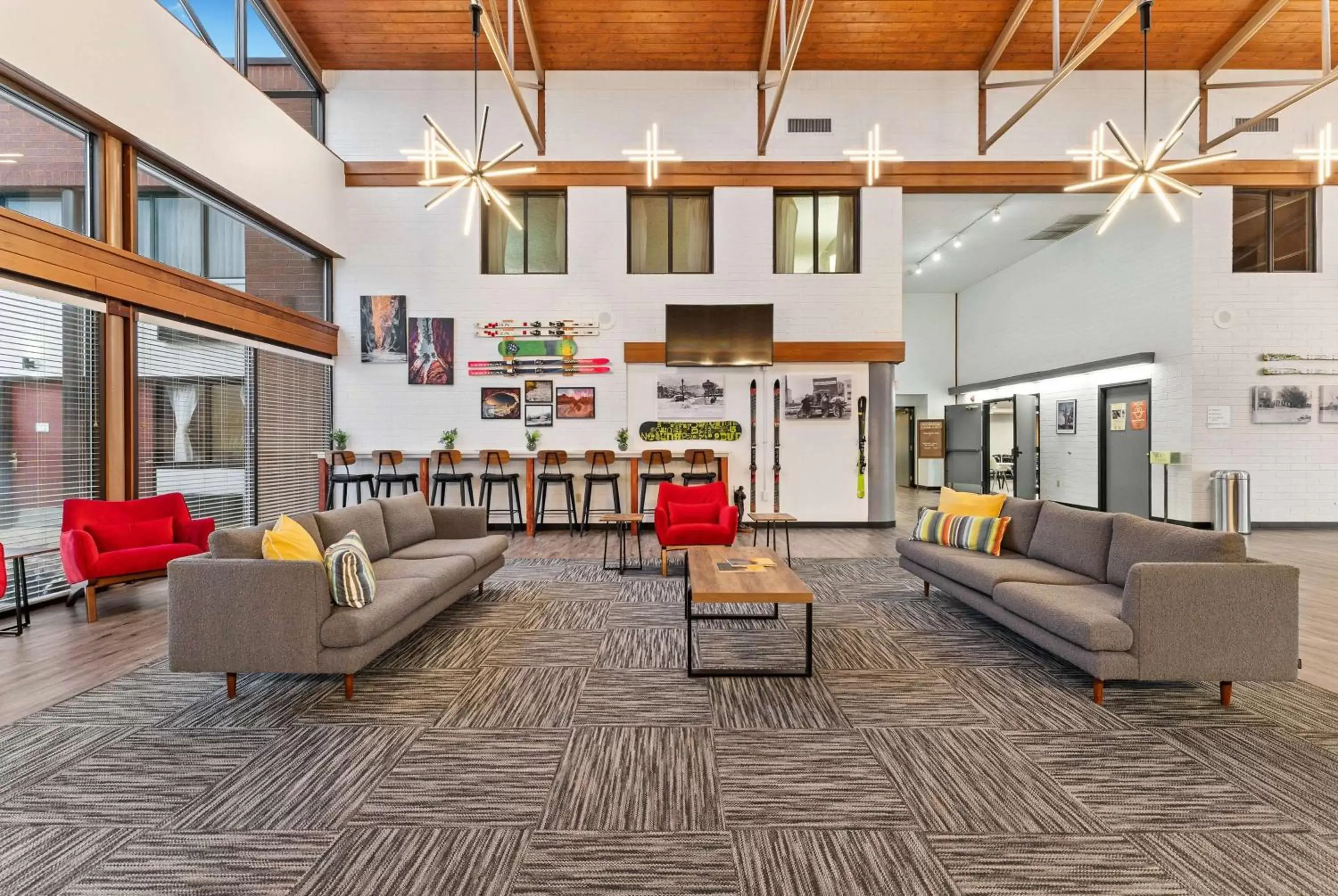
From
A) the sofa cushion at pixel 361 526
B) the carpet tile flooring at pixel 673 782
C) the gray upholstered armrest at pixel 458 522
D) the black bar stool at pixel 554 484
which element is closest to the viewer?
the carpet tile flooring at pixel 673 782

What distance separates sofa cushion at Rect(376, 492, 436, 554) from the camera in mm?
4555

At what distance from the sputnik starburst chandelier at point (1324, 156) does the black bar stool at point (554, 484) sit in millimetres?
9232

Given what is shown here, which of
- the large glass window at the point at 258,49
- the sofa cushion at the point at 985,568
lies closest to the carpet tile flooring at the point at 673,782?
the sofa cushion at the point at 985,568

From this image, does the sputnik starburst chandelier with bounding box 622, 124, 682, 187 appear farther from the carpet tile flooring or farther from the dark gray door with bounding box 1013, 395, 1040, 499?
the dark gray door with bounding box 1013, 395, 1040, 499

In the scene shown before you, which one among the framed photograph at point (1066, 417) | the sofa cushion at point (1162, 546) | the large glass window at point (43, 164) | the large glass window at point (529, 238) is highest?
the large glass window at point (529, 238)

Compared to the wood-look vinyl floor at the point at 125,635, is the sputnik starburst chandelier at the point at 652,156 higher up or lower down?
higher up

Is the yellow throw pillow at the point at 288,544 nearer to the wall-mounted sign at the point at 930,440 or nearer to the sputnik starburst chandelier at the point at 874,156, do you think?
the sputnik starburst chandelier at the point at 874,156

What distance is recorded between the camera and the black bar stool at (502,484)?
768 centimetres

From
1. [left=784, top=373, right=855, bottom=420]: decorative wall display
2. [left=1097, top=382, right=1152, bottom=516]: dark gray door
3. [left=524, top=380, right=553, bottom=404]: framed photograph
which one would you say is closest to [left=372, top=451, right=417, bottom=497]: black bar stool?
[left=524, top=380, right=553, bottom=404]: framed photograph

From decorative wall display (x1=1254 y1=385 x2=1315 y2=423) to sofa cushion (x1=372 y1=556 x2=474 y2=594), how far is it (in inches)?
392

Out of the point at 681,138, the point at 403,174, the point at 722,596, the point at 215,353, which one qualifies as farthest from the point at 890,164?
the point at 215,353

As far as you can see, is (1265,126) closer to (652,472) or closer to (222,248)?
(652,472)

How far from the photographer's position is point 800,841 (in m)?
1.86

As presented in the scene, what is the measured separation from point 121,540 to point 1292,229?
1361cm
